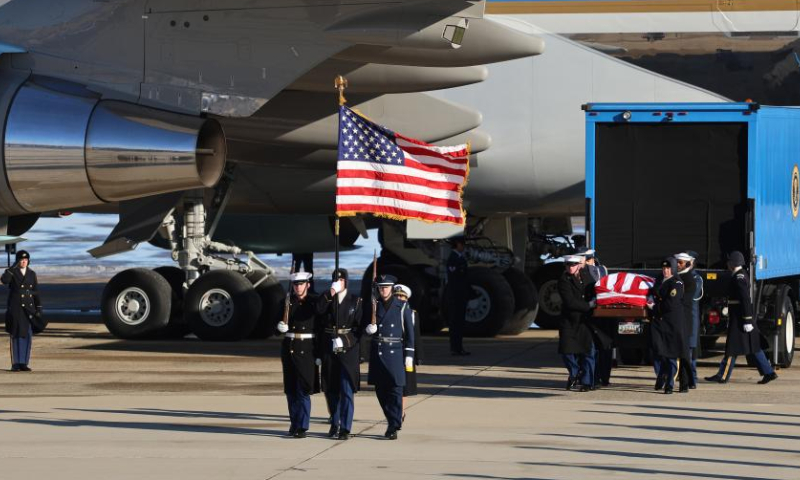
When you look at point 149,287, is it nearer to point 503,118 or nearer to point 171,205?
point 171,205

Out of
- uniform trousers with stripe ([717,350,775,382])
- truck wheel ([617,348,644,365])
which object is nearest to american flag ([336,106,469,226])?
uniform trousers with stripe ([717,350,775,382])

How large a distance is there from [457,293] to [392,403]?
8542 mm

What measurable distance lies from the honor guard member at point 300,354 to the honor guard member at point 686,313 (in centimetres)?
491

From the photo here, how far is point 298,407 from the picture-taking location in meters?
12.6

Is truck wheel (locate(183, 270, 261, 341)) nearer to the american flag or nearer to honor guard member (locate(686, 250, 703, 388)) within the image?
the american flag

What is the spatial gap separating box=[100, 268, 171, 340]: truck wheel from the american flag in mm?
7618

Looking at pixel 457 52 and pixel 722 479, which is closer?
pixel 722 479

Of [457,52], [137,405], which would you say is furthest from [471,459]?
[457,52]

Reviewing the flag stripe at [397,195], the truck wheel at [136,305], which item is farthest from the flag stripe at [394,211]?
the truck wheel at [136,305]

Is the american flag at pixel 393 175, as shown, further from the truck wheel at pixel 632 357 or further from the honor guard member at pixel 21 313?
the honor guard member at pixel 21 313

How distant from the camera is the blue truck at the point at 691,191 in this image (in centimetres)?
1797

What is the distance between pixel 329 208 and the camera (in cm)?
2447

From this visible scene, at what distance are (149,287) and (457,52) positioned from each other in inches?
280

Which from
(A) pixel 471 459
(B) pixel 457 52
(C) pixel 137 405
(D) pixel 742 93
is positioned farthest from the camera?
(D) pixel 742 93
